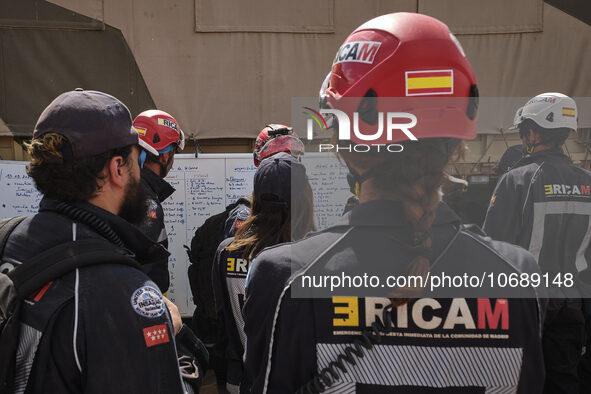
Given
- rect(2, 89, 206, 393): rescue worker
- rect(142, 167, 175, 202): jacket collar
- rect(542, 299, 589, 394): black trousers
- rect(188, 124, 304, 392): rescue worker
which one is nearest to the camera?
rect(2, 89, 206, 393): rescue worker

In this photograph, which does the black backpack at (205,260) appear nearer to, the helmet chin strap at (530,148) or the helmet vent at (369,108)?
the helmet chin strap at (530,148)

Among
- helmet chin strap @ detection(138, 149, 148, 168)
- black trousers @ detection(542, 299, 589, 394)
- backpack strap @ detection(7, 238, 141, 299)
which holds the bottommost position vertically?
black trousers @ detection(542, 299, 589, 394)

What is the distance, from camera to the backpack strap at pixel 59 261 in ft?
3.98

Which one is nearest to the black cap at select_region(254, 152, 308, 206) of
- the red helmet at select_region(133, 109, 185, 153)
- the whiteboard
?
the red helmet at select_region(133, 109, 185, 153)

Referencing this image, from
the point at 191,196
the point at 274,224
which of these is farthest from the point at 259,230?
the point at 191,196

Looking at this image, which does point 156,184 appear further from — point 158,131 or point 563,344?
point 563,344

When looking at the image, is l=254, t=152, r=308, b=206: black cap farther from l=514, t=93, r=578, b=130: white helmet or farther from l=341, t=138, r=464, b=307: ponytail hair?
l=514, t=93, r=578, b=130: white helmet

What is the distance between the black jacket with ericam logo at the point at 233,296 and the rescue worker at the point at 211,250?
689 millimetres

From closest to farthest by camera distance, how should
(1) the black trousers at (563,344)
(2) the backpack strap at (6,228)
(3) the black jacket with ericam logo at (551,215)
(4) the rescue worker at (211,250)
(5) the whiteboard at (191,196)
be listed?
Result: 1. (2) the backpack strap at (6,228)
2. (1) the black trousers at (563,344)
3. (3) the black jacket with ericam logo at (551,215)
4. (4) the rescue worker at (211,250)
5. (5) the whiteboard at (191,196)

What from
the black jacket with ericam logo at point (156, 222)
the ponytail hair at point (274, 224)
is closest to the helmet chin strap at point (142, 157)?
the black jacket with ericam logo at point (156, 222)

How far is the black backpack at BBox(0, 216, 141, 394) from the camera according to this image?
1168 mm

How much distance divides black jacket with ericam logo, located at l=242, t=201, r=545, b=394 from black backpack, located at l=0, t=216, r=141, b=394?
1.64ft

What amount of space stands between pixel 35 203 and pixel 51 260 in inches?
198

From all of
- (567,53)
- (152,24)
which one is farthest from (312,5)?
(567,53)
